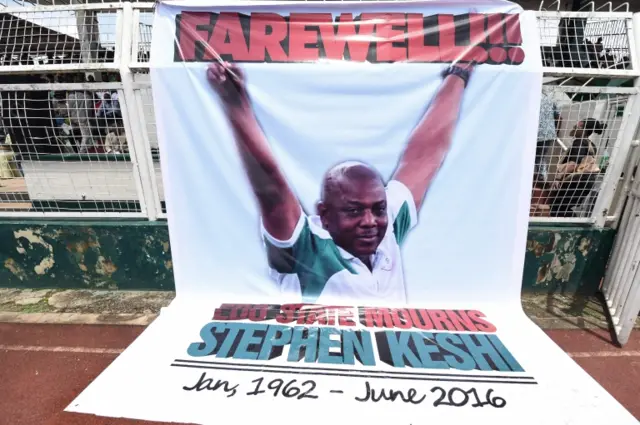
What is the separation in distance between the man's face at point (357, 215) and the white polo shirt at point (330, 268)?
56mm

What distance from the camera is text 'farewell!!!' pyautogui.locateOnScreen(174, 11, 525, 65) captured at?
8.87 ft

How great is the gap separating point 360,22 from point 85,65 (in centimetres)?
221

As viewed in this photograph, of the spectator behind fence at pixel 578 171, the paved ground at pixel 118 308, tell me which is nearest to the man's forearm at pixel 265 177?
the paved ground at pixel 118 308

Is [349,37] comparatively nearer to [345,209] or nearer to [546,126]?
[345,209]

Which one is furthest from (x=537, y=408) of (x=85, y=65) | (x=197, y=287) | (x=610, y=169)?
(x=85, y=65)

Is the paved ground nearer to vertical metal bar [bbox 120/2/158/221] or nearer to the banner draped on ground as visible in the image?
the banner draped on ground

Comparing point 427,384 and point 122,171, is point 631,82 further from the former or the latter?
point 122,171

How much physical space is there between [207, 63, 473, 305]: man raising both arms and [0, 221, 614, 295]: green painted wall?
1177 mm

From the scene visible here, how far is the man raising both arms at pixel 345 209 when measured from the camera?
2.76 meters

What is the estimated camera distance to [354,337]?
2.62 m

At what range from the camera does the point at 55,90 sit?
3.09 meters

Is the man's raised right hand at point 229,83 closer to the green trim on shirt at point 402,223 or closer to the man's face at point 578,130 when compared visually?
the green trim on shirt at point 402,223

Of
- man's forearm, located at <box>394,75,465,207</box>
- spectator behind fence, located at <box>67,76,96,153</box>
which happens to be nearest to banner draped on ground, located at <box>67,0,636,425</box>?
man's forearm, located at <box>394,75,465,207</box>

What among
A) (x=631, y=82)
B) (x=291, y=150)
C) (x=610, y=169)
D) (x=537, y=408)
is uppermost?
(x=631, y=82)
